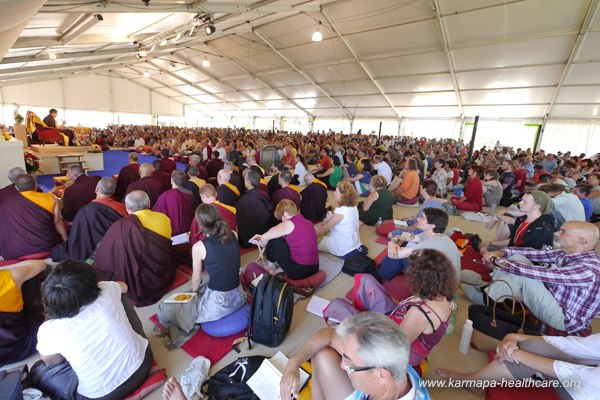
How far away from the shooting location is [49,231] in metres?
3.31

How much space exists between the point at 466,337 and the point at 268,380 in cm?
170

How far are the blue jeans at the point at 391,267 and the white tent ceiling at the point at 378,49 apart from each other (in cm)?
714

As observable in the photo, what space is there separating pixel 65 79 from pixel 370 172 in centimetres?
3092

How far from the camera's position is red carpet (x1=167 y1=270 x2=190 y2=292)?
315 cm

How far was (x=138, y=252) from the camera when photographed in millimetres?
2729

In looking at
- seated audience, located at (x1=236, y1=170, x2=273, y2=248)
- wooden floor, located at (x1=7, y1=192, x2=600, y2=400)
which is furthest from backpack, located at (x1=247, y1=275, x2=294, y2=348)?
seated audience, located at (x1=236, y1=170, x2=273, y2=248)

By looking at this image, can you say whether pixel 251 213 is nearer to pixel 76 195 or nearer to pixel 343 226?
pixel 343 226

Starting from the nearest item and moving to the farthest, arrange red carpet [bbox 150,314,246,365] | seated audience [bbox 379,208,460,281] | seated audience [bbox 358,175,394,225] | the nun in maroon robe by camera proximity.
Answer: red carpet [bbox 150,314,246,365]
seated audience [bbox 379,208,460,281]
the nun in maroon robe
seated audience [bbox 358,175,394,225]

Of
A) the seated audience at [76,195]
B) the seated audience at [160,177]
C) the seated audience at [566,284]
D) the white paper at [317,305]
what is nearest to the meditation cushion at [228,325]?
the white paper at [317,305]

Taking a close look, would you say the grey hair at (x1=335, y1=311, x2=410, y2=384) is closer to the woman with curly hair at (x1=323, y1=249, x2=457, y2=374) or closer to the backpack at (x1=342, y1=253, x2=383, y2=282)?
the woman with curly hair at (x1=323, y1=249, x2=457, y2=374)

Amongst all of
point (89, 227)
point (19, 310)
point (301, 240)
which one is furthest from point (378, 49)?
point (19, 310)

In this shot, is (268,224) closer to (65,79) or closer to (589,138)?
(589,138)

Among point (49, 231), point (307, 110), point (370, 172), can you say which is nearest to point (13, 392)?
point (49, 231)

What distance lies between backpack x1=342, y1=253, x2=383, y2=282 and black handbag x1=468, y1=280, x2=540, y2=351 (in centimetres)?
114
